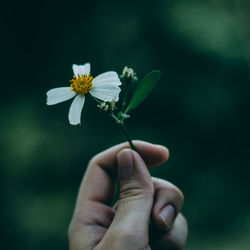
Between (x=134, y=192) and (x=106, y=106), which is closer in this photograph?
(x=106, y=106)

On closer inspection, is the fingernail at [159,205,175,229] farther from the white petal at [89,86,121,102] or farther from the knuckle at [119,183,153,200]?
the white petal at [89,86,121,102]

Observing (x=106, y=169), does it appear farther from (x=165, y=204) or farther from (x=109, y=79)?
(x=109, y=79)

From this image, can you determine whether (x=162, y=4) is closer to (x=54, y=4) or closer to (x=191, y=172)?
(x=54, y=4)

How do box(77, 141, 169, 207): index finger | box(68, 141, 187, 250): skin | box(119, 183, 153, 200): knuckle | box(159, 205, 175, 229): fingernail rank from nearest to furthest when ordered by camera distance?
box(68, 141, 187, 250): skin → box(119, 183, 153, 200): knuckle → box(159, 205, 175, 229): fingernail → box(77, 141, 169, 207): index finger

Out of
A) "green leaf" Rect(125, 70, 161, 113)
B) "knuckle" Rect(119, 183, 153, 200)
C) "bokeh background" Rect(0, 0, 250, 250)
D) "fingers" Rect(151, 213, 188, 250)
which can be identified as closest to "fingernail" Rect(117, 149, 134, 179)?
"knuckle" Rect(119, 183, 153, 200)

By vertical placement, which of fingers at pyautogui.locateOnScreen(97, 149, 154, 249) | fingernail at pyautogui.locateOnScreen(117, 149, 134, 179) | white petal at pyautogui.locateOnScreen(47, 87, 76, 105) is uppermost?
white petal at pyautogui.locateOnScreen(47, 87, 76, 105)

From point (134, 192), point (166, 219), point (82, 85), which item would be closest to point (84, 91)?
point (82, 85)
